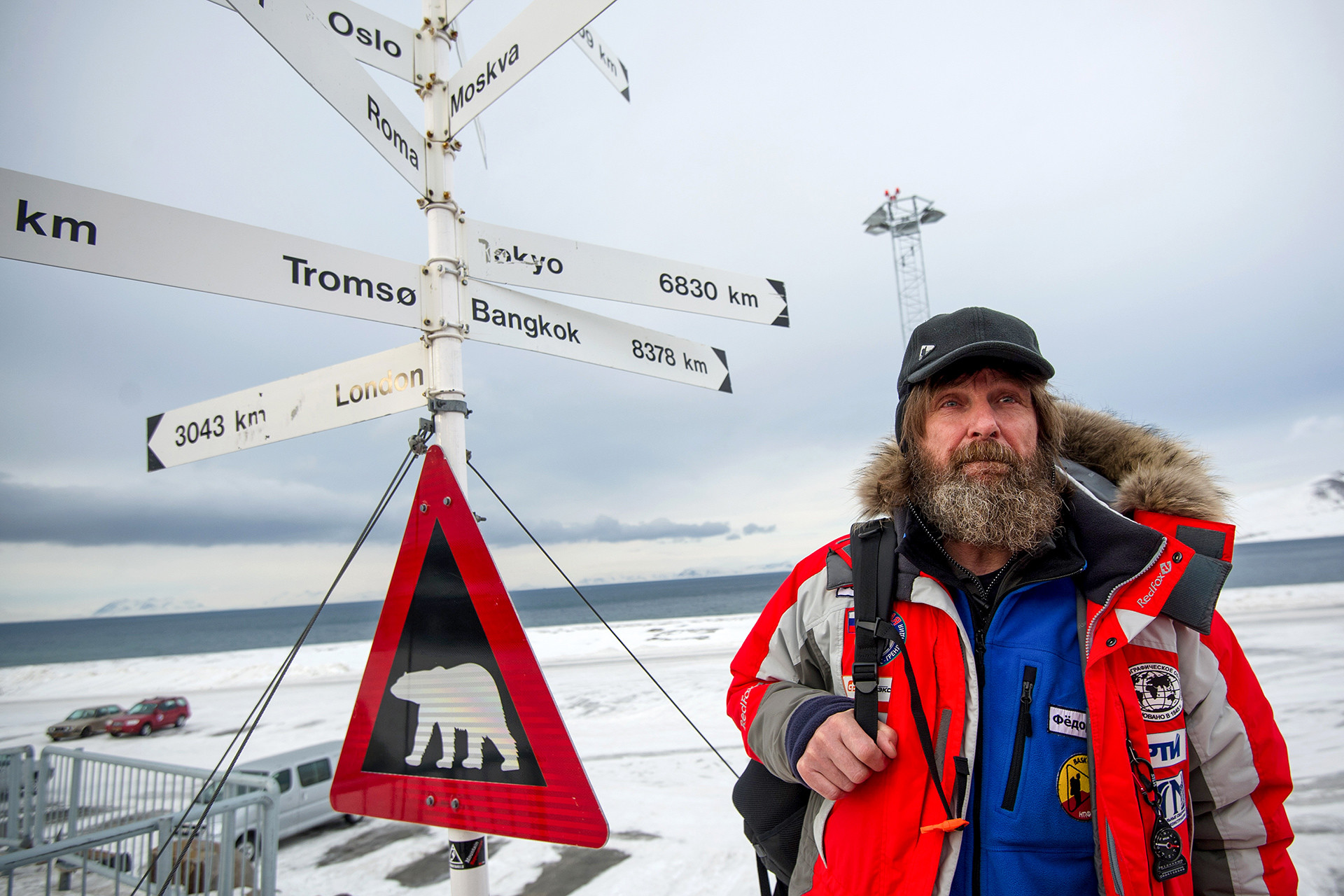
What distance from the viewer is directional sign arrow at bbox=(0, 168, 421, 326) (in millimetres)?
1437

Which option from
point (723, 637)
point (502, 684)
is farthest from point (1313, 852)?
point (723, 637)

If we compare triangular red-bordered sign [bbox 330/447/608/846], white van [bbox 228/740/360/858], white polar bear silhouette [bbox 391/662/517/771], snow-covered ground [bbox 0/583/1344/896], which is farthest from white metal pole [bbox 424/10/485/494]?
white van [bbox 228/740/360/858]

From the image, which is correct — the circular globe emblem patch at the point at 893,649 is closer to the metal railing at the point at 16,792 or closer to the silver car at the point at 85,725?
the metal railing at the point at 16,792

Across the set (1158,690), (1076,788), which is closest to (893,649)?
(1076,788)

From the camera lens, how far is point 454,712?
159 cm

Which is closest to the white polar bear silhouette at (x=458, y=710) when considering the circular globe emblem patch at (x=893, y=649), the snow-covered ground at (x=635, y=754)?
the circular globe emblem patch at (x=893, y=649)

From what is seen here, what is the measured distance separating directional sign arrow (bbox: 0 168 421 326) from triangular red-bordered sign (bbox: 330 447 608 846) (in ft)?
1.89

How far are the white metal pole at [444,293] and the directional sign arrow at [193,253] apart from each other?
3.6 inches

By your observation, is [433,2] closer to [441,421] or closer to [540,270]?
[540,270]

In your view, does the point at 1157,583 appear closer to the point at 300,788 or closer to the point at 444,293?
the point at 444,293

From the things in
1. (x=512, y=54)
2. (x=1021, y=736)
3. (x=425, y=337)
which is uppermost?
(x=512, y=54)

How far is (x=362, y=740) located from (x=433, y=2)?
7.85ft

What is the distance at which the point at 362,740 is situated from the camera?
65.9 inches

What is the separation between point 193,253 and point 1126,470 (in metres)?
2.69
